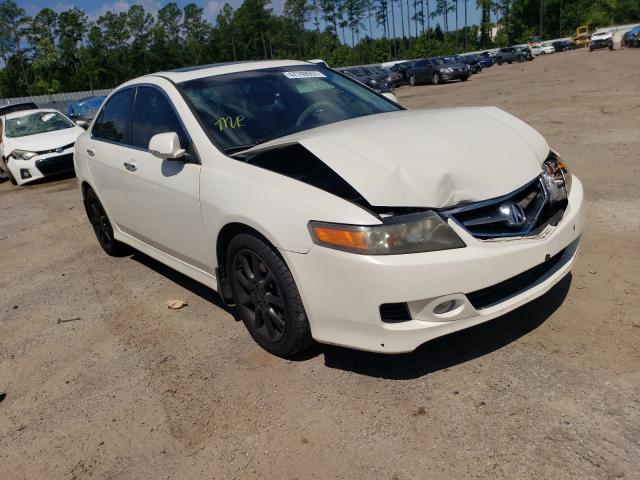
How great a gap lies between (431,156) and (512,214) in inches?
19.6

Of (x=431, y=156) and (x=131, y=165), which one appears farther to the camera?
(x=131, y=165)

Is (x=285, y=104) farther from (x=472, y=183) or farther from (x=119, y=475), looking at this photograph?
(x=119, y=475)

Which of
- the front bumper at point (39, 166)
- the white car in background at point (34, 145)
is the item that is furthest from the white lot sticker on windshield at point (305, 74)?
the front bumper at point (39, 166)

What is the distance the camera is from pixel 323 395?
2.86 meters

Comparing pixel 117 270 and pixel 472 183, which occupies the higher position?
pixel 472 183

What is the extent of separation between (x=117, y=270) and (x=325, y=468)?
3534 millimetres

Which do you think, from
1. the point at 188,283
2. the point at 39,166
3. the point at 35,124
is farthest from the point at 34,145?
the point at 188,283

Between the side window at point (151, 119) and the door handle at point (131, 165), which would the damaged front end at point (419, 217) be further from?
the door handle at point (131, 165)

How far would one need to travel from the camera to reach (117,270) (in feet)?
17.3

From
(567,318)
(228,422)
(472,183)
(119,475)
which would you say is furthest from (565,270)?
(119,475)

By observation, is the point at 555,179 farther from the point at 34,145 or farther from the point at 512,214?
the point at 34,145

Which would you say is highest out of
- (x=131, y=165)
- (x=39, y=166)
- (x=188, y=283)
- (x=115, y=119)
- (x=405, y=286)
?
(x=115, y=119)

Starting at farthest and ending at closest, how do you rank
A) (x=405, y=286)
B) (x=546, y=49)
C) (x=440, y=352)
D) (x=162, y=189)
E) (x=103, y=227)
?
(x=546, y=49)
(x=103, y=227)
(x=162, y=189)
(x=440, y=352)
(x=405, y=286)

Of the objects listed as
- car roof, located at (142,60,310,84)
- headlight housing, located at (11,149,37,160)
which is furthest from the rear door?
headlight housing, located at (11,149,37,160)
